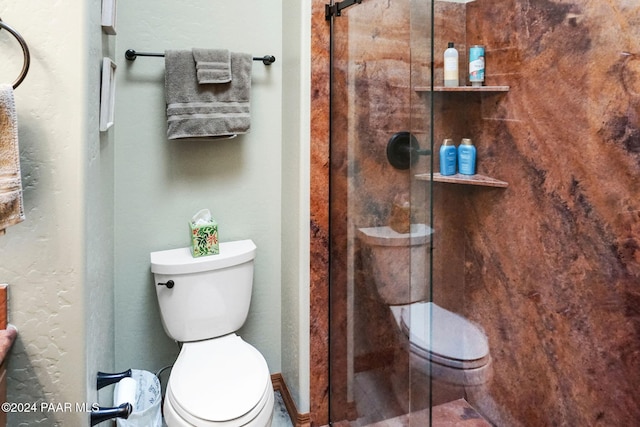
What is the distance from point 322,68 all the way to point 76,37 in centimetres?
107

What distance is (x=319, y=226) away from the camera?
186 centimetres

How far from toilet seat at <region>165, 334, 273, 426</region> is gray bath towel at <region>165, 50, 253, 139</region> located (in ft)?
3.10

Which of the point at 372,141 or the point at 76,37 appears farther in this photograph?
the point at 372,141

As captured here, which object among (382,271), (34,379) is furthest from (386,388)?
(34,379)

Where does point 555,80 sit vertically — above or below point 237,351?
above

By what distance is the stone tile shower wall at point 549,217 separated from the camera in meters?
1.35

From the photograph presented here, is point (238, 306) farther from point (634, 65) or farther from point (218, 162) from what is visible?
point (634, 65)

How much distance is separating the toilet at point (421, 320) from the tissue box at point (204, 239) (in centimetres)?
66

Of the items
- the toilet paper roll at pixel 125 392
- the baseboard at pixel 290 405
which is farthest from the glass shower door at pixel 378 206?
the toilet paper roll at pixel 125 392

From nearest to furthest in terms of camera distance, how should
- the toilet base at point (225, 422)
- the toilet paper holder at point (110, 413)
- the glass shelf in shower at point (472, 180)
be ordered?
the toilet paper holder at point (110, 413)
the toilet base at point (225, 422)
the glass shelf in shower at point (472, 180)

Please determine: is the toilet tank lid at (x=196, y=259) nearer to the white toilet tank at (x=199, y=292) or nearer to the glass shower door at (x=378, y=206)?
the white toilet tank at (x=199, y=292)

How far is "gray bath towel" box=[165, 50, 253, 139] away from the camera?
1.76 meters

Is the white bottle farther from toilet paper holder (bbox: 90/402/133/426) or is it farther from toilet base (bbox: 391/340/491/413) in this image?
toilet paper holder (bbox: 90/402/133/426)

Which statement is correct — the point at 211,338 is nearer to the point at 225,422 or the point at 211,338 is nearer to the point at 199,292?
the point at 199,292
